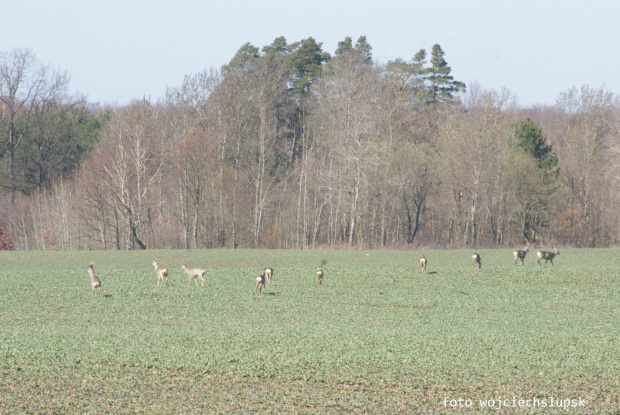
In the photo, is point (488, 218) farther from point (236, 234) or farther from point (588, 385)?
point (588, 385)

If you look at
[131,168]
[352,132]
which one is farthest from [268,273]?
[131,168]

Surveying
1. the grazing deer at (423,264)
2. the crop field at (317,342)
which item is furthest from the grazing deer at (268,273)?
the grazing deer at (423,264)

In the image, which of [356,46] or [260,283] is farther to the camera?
[356,46]

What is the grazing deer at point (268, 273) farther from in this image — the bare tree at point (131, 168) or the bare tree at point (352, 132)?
the bare tree at point (352, 132)

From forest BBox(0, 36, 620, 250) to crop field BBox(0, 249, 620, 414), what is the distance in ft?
86.6

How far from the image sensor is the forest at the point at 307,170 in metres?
59.9

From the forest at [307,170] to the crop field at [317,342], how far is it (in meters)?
26.4

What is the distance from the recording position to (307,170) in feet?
222

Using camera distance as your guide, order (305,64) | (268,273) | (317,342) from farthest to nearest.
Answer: (305,64) < (268,273) < (317,342)

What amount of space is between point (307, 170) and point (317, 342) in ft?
170

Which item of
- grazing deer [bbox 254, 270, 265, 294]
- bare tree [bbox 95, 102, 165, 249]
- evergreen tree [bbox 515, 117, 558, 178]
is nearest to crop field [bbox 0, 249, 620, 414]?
grazing deer [bbox 254, 270, 265, 294]

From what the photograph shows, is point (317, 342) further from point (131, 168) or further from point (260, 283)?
point (131, 168)

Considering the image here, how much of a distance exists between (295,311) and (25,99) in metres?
60.0

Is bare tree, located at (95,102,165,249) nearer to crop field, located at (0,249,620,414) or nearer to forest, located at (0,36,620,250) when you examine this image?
forest, located at (0,36,620,250)
